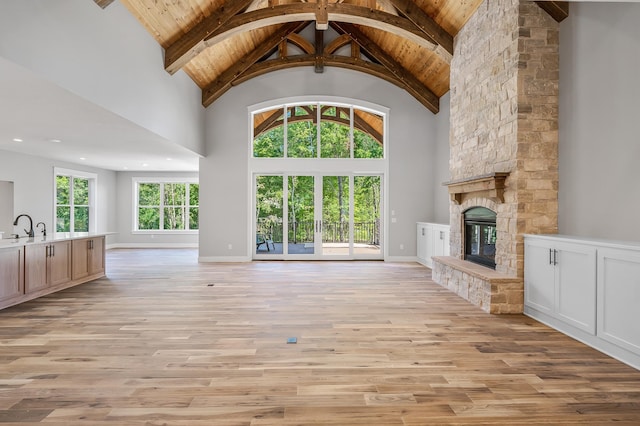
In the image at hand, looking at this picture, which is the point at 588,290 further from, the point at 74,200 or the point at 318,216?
the point at 74,200

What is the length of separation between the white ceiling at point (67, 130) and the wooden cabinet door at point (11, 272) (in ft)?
5.95

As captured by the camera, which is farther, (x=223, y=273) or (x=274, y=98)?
(x=274, y=98)

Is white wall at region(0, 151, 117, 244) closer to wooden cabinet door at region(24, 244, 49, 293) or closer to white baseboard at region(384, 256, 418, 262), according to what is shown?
wooden cabinet door at region(24, 244, 49, 293)

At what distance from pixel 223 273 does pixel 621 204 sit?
6170 millimetres

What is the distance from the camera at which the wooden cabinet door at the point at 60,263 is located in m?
5.53

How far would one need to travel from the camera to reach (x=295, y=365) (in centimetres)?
295

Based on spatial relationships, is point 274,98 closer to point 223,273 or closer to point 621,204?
point 223,273

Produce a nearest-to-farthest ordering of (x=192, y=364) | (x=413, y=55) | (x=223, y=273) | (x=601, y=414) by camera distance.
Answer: (x=601, y=414) < (x=192, y=364) < (x=223, y=273) < (x=413, y=55)

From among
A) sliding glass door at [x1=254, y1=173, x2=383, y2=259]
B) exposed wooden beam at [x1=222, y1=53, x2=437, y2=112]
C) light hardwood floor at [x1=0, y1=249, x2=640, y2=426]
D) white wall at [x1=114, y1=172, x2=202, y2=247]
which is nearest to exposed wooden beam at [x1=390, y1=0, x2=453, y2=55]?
exposed wooden beam at [x1=222, y1=53, x2=437, y2=112]

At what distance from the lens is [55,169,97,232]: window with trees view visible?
32.2ft

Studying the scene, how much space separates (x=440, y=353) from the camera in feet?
10.4

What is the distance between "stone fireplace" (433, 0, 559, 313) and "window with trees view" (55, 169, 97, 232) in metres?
10.1

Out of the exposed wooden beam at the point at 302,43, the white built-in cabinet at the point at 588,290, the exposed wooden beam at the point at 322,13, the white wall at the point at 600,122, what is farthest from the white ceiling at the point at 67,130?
the white wall at the point at 600,122

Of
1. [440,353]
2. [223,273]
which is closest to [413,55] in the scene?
[223,273]
